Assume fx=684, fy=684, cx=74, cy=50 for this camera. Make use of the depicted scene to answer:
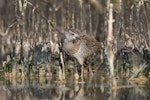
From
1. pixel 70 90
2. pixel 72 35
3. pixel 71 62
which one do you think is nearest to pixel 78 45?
pixel 72 35

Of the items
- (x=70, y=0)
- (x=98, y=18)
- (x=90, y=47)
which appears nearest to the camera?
(x=90, y=47)

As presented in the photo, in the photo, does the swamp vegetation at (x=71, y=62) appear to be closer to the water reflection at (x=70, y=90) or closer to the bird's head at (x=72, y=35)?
the water reflection at (x=70, y=90)

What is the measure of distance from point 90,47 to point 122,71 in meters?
1.01

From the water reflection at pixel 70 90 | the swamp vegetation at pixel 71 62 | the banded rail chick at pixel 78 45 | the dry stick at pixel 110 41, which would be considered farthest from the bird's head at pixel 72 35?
the dry stick at pixel 110 41

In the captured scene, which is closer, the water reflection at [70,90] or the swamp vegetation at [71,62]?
the water reflection at [70,90]

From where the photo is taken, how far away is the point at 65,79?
1242cm

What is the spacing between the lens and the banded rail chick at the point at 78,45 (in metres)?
13.4

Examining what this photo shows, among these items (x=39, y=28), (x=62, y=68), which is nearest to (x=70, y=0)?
(x=39, y=28)

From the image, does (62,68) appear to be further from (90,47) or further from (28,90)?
(28,90)

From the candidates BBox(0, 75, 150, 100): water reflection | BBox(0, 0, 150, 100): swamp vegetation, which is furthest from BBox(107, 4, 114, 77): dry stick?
BBox(0, 75, 150, 100): water reflection

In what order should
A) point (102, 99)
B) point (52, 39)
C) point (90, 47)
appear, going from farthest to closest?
point (52, 39)
point (90, 47)
point (102, 99)

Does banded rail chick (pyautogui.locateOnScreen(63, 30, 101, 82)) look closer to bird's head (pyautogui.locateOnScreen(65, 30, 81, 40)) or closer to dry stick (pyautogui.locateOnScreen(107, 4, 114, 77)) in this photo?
bird's head (pyautogui.locateOnScreen(65, 30, 81, 40))

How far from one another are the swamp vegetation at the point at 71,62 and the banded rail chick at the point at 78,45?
0.77ft

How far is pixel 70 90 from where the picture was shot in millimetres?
11062
